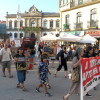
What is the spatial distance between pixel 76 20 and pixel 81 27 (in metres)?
1.69

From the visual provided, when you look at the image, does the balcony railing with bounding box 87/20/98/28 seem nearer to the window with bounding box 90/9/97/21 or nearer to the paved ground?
the window with bounding box 90/9/97/21

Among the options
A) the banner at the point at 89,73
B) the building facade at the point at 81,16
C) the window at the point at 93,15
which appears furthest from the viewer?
the window at the point at 93,15

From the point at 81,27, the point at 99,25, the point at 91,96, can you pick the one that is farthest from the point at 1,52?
the point at 81,27

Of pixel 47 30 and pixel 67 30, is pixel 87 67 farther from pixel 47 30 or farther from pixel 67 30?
pixel 47 30

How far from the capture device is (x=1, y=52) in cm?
1100

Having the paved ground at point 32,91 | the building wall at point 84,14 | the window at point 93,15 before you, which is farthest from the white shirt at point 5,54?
the window at point 93,15

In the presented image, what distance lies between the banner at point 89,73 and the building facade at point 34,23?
67067 millimetres

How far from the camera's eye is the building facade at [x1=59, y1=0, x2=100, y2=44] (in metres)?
30.9

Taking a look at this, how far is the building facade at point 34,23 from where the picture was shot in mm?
74500

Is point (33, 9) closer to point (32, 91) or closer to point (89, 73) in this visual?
point (32, 91)

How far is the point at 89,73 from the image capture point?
6.09m

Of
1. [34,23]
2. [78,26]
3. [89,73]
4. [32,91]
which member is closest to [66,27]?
[78,26]

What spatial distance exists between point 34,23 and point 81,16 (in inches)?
1737

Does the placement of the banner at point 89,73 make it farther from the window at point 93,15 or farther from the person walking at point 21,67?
the window at point 93,15
